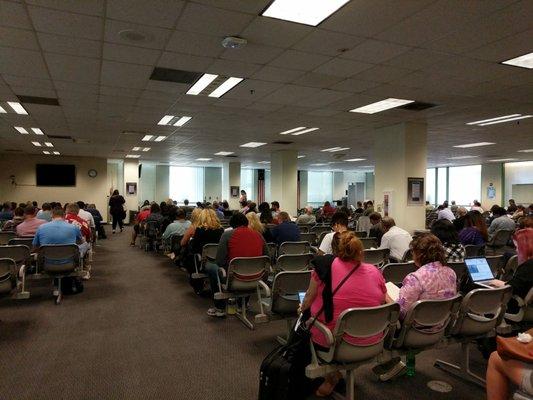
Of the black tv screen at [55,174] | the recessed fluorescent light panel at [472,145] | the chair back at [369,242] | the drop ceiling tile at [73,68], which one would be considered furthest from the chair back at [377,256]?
the black tv screen at [55,174]

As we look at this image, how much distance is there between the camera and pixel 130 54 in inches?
172

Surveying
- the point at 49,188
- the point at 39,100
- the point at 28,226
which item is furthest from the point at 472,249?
the point at 49,188

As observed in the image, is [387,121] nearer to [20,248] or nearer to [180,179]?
[20,248]

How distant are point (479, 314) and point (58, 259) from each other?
480cm

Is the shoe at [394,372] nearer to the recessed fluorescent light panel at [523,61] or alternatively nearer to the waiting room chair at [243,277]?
the waiting room chair at [243,277]

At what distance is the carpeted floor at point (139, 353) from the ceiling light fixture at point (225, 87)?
3143 millimetres

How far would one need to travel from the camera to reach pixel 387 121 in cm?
821

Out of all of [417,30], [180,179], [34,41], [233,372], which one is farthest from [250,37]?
[180,179]

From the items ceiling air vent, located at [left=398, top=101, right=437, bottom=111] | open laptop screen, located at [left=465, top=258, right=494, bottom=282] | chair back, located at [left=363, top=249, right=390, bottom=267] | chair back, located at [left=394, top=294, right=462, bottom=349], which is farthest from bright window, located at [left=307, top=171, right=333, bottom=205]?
chair back, located at [left=394, top=294, right=462, bottom=349]

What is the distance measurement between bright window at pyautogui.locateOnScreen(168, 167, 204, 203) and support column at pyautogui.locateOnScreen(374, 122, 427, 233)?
52.5ft

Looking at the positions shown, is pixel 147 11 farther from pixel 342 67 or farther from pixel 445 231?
pixel 445 231

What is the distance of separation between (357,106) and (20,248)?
18.4 ft

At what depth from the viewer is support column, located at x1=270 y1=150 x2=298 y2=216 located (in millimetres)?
13406

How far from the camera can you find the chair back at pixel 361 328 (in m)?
2.28
